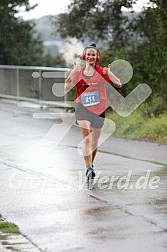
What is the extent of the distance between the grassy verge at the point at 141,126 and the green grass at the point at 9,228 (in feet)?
25.6

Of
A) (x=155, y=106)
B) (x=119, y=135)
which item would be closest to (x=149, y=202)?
(x=119, y=135)

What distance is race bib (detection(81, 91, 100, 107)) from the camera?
35.9 ft

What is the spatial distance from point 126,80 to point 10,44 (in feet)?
17.7

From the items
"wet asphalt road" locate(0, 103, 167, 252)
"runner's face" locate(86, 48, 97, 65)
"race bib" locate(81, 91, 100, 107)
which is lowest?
"wet asphalt road" locate(0, 103, 167, 252)

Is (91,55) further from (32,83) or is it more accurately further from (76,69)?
(32,83)

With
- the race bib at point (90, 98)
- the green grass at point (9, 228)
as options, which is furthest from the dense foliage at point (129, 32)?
the green grass at point (9, 228)

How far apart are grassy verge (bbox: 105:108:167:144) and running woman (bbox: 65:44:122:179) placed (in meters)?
4.65

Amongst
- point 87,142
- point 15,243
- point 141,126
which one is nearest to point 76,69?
point 87,142

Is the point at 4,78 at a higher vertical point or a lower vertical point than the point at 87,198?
lower

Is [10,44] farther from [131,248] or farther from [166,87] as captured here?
[131,248]

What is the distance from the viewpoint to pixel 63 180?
36.9 feet

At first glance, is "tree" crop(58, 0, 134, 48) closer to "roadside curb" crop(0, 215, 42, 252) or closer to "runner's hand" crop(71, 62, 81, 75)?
"runner's hand" crop(71, 62, 81, 75)

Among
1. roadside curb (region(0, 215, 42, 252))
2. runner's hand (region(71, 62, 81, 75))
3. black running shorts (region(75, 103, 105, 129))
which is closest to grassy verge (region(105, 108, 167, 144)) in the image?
black running shorts (region(75, 103, 105, 129))

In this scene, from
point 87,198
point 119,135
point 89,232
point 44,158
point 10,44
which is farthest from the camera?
point 10,44
